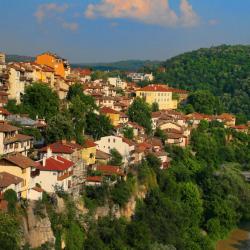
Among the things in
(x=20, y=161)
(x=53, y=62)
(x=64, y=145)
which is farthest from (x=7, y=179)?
(x=53, y=62)

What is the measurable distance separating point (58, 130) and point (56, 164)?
6.14m

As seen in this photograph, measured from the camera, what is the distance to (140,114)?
55906mm

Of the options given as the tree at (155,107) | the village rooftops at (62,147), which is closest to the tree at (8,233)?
the village rooftops at (62,147)

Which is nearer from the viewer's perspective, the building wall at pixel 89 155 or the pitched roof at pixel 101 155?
the building wall at pixel 89 155

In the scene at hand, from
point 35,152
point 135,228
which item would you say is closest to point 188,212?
point 135,228

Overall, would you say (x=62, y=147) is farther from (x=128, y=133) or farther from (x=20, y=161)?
(x=128, y=133)

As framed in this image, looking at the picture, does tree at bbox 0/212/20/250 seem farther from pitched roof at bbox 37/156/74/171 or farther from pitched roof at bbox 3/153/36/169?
pitched roof at bbox 37/156/74/171

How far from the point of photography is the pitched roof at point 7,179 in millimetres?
26653

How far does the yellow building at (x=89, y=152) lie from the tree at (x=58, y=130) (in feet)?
3.82

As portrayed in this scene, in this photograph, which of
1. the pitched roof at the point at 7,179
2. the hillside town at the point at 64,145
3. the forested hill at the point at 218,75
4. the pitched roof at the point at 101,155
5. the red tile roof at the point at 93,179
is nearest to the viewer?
Result: the pitched roof at the point at 7,179

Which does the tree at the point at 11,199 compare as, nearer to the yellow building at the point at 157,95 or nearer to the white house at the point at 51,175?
the white house at the point at 51,175

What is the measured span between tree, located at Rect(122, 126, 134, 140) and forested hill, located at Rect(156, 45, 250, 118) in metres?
52.4

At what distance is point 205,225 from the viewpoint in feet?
145

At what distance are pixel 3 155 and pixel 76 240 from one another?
5.82 meters
